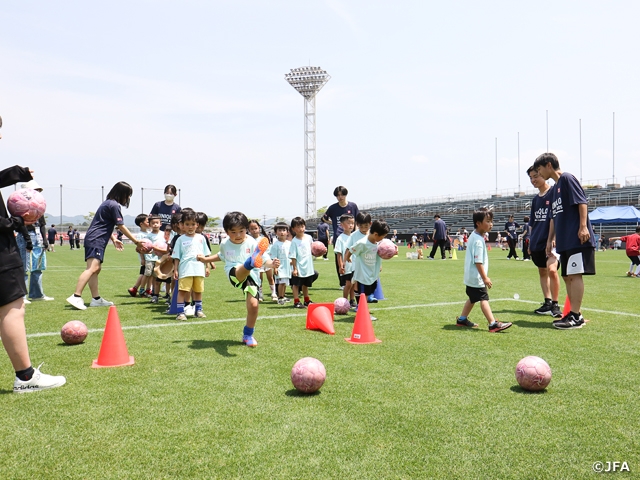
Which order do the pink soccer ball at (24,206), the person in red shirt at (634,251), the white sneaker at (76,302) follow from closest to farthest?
the pink soccer ball at (24,206)
the white sneaker at (76,302)
the person in red shirt at (634,251)

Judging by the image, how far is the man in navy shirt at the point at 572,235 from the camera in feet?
23.9

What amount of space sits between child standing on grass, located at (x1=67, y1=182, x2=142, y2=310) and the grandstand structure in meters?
46.1

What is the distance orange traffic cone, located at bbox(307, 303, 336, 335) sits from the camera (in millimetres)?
7125

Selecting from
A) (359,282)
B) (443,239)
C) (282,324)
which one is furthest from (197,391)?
(443,239)

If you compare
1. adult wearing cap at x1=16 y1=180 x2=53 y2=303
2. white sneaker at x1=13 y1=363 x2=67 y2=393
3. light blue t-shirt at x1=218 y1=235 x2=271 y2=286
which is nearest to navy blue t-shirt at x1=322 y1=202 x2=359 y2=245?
light blue t-shirt at x1=218 y1=235 x2=271 y2=286

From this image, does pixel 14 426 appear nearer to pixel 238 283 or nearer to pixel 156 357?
pixel 156 357

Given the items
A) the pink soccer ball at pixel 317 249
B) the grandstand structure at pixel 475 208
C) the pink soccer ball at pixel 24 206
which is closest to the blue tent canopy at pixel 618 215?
the grandstand structure at pixel 475 208

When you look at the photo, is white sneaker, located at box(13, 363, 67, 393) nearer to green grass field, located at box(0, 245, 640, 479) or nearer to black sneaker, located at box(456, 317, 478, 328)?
green grass field, located at box(0, 245, 640, 479)

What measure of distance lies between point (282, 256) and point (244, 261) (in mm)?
4317

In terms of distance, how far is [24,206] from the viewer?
4598mm

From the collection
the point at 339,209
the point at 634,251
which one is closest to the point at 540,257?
the point at 339,209

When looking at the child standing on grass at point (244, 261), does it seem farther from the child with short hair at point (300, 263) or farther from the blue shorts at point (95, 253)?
the blue shorts at point (95, 253)

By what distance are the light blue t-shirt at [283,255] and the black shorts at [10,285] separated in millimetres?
6309

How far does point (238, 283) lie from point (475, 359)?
3.01m
